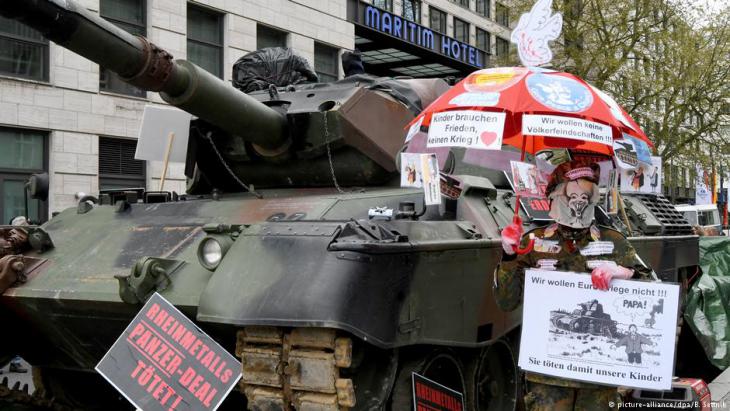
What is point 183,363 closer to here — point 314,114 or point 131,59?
point 131,59

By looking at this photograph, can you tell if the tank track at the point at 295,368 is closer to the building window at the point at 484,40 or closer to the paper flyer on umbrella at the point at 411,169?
the paper flyer on umbrella at the point at 411,169

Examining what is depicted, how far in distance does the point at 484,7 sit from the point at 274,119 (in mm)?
27127

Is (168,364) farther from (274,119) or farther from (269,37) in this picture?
(269,37)

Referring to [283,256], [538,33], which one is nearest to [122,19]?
[283,256]

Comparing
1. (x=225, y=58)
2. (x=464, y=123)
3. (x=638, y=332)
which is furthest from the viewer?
(x=225, y=58)

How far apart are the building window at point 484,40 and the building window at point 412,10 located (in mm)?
4548

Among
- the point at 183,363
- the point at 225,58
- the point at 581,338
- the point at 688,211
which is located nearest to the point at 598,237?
the point at 581,338

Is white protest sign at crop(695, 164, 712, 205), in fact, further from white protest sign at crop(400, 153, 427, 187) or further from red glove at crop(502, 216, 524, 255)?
red glove at crop(502, 216, 524, 255)

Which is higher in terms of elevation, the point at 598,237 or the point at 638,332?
the point at 598,237

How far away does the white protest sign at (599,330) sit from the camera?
4035 millimetres

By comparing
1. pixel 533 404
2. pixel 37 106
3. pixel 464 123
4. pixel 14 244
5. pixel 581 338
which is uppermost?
pixel 37 106

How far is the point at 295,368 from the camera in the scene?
4.41 m

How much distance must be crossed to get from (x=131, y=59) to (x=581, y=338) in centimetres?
295

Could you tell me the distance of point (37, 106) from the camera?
48.2 feet
